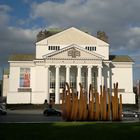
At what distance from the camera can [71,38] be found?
95062mm

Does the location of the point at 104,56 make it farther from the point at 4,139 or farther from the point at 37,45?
the point at 4,139

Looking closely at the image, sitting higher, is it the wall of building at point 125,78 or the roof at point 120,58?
the roof at point 120,58

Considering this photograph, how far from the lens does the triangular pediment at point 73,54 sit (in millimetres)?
89312

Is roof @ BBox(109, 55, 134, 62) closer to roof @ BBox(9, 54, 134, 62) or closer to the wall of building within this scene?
roof @ BBox(9, 54, 134, 62)

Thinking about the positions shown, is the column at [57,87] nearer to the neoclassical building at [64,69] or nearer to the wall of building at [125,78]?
the neoclassical building at [64,69]

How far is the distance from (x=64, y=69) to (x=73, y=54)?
18.4 feet

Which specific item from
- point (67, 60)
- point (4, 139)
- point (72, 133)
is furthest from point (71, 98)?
point (67, 60)

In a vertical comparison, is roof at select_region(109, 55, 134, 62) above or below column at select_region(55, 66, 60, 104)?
above

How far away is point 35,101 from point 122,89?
76.9 ft

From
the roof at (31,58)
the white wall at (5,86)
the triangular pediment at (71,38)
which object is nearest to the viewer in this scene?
the triangular pediment at (71,38)

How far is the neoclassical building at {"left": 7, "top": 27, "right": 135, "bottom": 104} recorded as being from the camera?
89.8 meters

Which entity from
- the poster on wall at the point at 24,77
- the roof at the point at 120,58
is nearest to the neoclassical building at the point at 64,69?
the poster on wall at the point at 24,77

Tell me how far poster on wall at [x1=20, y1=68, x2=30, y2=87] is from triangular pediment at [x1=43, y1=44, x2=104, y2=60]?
7.62 m

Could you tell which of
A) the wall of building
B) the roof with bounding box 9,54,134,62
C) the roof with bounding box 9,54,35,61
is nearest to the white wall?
the roof with bounding box 9,54,35,61
